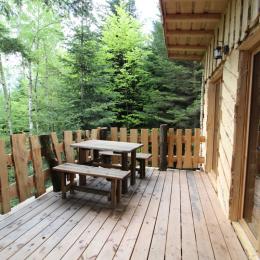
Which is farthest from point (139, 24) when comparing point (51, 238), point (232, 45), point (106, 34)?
point (51, 238)

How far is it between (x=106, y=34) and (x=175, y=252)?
370 inches

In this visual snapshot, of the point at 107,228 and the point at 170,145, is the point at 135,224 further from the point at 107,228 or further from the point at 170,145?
the point at 170,145

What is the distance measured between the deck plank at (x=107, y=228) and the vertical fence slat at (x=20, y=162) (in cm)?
129

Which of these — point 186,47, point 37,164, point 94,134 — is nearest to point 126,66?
point 186,47

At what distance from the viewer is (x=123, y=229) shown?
2.62 metres

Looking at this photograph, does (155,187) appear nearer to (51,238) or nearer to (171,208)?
(171,208)

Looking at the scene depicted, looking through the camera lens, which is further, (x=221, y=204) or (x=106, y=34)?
(x=106, y=34)

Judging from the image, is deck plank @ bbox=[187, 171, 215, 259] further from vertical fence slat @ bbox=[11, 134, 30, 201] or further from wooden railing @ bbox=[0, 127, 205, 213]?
vertical fence slat @ bbox=[11, 134, 30, 201]

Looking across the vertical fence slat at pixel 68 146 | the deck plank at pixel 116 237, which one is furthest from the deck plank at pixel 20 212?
the deck plank at pixel 116 237

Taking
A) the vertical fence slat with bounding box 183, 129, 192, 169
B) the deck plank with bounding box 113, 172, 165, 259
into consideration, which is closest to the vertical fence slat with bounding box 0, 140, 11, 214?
the deck plank with bounding box 113, 172, 165, 259

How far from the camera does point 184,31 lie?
174 inches

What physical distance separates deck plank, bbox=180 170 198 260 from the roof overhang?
2.79m

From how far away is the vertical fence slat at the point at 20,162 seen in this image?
120 inches

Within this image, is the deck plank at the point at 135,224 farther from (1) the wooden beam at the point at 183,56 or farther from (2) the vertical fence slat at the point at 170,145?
(1) the wooden beam at the point at 183,56
